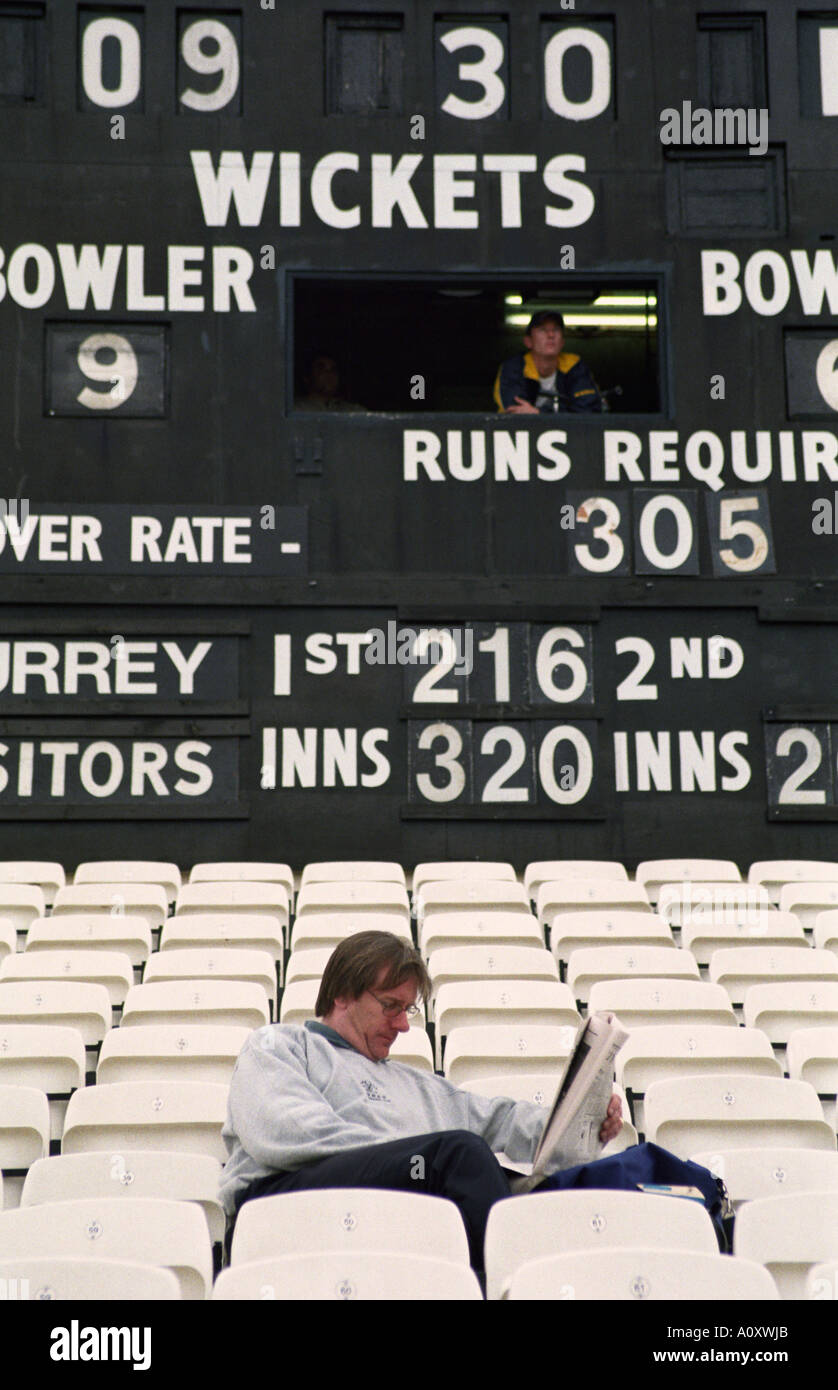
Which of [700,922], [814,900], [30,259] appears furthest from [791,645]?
[30,259]

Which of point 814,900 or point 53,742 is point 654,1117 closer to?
point 814,900

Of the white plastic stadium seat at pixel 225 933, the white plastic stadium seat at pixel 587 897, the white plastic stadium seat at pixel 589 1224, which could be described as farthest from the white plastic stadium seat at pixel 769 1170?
the white plastic stadium seat at pixel 587 897

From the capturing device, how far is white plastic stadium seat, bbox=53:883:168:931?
838 centimetres

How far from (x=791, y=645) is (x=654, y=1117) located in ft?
18.1

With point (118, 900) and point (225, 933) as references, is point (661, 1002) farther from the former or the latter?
point (118, 900)

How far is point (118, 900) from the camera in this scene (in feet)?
27.8

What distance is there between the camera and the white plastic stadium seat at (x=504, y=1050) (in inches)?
217

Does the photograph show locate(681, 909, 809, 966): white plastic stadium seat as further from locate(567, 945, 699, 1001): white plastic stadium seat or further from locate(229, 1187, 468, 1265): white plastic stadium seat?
locate(229, 1187, 468, 1265): white plastic stadium seat

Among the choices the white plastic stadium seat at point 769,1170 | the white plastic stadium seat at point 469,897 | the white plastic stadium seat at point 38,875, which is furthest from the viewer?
the white plastic stadium seat at point 38,875

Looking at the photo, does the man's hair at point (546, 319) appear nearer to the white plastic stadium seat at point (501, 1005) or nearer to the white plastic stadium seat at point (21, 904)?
the white plastic stadium seat at point (21, 904)

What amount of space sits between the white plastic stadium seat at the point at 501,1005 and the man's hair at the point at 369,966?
1752 mm

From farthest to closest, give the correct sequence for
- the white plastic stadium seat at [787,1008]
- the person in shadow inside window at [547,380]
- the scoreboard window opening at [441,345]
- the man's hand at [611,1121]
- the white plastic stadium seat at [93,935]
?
the scoreboard window opening at [441,345]
the person in shadow inside window at [547,380]
the white plastic stadium seat at [93,935]
the white plastic stadium seat at [787,1008]
the man's hand at [611,1121]

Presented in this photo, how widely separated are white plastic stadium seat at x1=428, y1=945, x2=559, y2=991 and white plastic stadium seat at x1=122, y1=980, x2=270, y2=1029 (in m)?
0.86

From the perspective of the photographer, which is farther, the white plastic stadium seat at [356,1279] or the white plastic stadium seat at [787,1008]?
the white plastic stadium seat at [787,1008]
